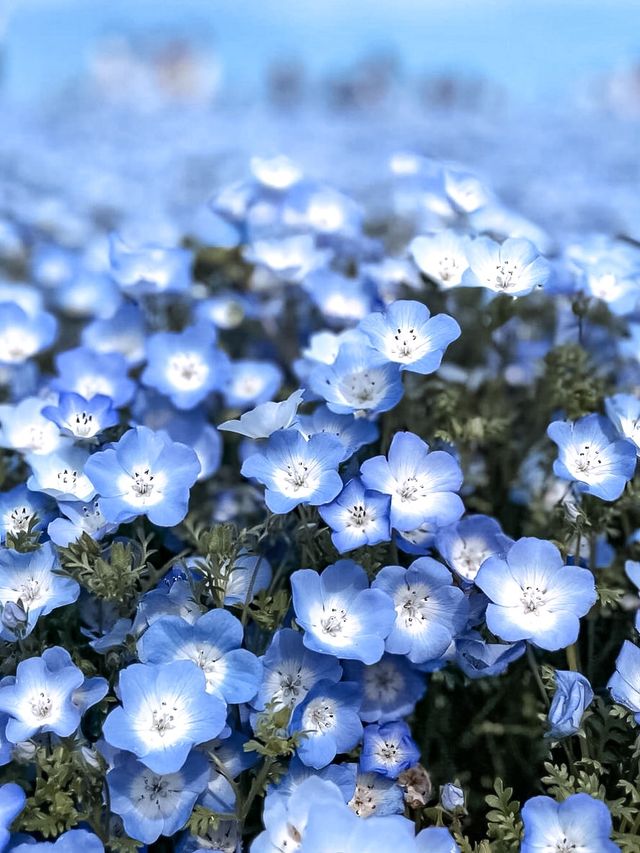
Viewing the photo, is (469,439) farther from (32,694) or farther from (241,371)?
(32,694)

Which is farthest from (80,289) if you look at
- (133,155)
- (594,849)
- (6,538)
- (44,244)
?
(133,155)

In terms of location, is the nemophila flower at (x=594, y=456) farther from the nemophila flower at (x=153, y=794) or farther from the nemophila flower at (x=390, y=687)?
the nemophila flower at (x=153, y=794)

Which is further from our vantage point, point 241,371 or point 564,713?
point 241,371

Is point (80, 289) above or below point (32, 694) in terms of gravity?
below

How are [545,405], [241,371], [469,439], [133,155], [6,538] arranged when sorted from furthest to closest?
[133,155] → [241,371] → [545,405] → [469,439] → [6,538]

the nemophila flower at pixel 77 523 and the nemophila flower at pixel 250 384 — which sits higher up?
the nemophila flower at pixel 77 523

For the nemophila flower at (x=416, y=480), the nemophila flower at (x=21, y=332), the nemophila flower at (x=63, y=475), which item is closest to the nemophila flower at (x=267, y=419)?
the nemophila flower at (x=416, y=480)

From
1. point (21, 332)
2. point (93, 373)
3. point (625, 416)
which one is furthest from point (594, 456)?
point (21, 332)

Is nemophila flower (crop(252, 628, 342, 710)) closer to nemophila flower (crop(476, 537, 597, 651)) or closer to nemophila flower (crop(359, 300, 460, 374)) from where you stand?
nemophila flower (crop(476, 537, 597, 651))
